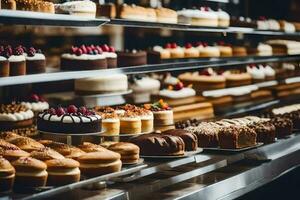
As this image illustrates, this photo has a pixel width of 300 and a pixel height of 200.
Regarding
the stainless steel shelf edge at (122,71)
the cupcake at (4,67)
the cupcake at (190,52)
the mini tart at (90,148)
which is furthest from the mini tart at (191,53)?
the cupcake at (4,67)

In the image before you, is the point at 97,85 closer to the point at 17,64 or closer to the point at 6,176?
the point at 17,64

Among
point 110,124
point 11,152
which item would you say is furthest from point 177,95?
point 11,152

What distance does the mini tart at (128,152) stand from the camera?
12.4ft

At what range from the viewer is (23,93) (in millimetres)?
5461

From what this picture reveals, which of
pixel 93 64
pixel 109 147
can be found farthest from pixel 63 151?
pixel 93 64

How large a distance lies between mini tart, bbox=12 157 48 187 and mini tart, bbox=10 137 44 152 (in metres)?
0.37

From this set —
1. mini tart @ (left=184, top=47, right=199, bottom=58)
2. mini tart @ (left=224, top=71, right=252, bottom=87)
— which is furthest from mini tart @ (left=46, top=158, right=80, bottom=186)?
mini tart @ (left=224, top=71, right=252, bottom=87)

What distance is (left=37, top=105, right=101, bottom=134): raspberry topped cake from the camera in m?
3.86

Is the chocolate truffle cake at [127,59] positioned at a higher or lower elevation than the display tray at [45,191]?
higher

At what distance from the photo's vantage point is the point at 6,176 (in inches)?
118

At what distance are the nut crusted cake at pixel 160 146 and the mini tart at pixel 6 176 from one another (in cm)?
123

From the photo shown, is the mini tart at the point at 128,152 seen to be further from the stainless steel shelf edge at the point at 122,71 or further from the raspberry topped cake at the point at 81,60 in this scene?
the raspberry topped cake at the point at 81,60

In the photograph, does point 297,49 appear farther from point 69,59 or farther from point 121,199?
A: point 121,199

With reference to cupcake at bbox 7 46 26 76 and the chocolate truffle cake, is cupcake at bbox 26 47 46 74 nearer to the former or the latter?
cupcake at bbox 7 46 26 76
